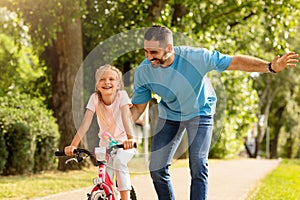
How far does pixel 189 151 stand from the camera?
18.7 feet

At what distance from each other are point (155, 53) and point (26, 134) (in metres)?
7.73

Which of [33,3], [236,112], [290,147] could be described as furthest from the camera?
[290,147]

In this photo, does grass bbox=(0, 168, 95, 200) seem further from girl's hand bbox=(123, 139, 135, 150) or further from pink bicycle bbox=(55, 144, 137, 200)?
girl's hand bbox=(123, 139, 135, 150)

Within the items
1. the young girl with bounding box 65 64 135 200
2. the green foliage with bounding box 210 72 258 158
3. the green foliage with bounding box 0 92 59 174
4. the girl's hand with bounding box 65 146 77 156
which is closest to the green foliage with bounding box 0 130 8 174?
the green foliage with bounding box 0 92 59 174

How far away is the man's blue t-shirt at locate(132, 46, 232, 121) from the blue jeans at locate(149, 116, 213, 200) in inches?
3.5

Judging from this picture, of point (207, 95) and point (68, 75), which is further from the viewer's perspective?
point (68, 75)

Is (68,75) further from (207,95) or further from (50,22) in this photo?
(207,95)

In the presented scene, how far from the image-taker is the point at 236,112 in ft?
85.3

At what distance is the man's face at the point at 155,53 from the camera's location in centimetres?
538

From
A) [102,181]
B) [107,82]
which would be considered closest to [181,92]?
[107,82]

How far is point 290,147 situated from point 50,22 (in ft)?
165

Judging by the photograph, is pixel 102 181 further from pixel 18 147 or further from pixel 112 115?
pixel 18 147

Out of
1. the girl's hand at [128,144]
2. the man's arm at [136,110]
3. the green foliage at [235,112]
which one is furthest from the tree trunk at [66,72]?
the girl's hand at [128,144]

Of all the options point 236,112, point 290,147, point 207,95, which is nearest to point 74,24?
point 207,95
